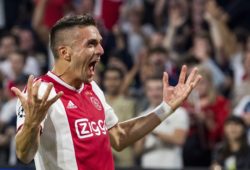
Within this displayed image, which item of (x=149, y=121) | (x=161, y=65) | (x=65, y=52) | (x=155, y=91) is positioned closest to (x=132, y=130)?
(x=149, y=121)

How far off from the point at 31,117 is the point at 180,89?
135 cm

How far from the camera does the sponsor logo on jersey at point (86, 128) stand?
5.47 metres

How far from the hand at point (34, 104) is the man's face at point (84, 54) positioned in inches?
24.6

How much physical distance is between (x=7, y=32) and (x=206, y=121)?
451cm

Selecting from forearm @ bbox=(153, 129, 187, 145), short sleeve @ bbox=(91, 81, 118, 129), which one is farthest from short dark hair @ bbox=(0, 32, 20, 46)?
short sleeve @ bbox=(91, 81, 118, 129)

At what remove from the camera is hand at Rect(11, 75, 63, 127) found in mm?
4859

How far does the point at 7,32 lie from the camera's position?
13.1 m

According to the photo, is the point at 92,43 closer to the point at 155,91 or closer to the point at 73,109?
the point at 73,109

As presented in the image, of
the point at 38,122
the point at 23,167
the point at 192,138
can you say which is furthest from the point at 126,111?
the point at 38,122

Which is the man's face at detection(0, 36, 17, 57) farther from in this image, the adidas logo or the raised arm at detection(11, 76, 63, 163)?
the raised arm at detection(11, 76, 63, 163)

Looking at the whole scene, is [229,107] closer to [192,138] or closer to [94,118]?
[192,138]

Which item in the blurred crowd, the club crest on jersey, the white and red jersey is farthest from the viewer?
the blurred crowd

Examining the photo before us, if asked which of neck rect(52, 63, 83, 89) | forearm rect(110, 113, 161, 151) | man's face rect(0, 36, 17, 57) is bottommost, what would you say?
forearm rect(110, 113, 161, 151)

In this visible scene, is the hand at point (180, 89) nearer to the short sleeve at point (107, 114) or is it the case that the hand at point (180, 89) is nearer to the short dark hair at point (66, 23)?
the short sleeve at point (107, 114)
